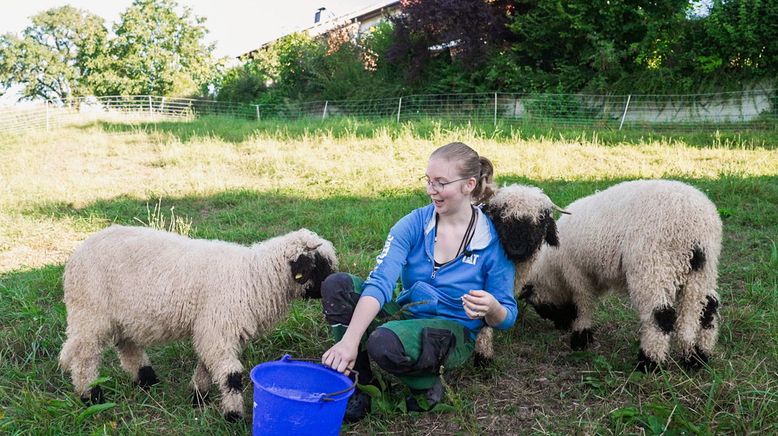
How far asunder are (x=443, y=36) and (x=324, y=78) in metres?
6.84

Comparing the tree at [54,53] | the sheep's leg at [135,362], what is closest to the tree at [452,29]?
the sheep's leg at [135,362]

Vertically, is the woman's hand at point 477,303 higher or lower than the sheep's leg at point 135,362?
higher

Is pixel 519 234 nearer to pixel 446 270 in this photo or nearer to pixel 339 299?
pixel 446 270

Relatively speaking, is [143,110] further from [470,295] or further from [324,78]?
[470,295]

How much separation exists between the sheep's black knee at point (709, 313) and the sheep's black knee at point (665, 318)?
0.24m

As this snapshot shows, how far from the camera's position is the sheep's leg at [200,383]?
12.4ft

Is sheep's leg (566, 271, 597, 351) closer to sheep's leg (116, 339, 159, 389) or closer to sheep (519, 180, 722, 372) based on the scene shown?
sheep (519, 180, 722, 372)

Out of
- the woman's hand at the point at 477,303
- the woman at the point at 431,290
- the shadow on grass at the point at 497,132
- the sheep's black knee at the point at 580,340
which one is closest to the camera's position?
the woman's hand at the point at 477,303

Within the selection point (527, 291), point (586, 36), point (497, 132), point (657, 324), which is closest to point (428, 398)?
point (657, 324)

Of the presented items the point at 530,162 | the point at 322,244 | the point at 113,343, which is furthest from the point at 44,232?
the point at 530,162

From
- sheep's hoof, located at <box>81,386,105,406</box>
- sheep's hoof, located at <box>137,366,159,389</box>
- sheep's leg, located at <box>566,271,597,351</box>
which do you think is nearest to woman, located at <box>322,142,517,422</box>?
sheep's leg, located at <box>566,271,597,351</box>

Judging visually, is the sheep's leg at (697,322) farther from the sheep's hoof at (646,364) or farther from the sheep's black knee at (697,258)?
the sheep's hoof at (646,364)

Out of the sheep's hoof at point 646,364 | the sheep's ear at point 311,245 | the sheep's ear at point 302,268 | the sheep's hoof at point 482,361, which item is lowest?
the sheep's hoof at point 482,361

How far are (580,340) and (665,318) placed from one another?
30.7 inches
